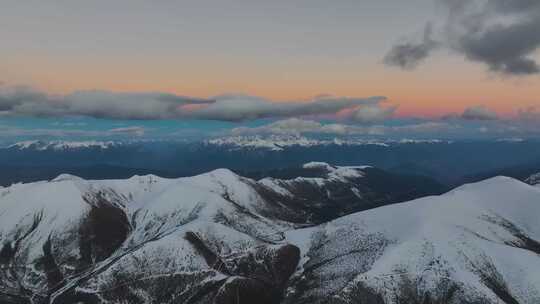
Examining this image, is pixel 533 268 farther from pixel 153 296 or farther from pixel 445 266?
pixel 153 296

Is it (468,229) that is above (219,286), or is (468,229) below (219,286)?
above

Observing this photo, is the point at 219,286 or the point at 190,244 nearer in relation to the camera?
the point at 219,286

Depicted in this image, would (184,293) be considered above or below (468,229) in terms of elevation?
below

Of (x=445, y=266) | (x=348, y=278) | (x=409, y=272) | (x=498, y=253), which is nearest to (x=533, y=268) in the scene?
(x=498, y=253)

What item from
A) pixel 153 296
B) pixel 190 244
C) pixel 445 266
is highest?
pixel 445 266

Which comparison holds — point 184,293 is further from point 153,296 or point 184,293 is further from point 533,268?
point 533,268

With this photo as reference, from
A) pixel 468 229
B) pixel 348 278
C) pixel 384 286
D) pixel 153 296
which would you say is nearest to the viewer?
pixel 384 286

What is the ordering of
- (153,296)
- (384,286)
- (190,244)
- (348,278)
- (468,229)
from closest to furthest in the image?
(384,286), (348,278), (153,296), (468,229), (190,244)

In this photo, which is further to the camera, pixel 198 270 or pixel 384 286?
pixel 198 270

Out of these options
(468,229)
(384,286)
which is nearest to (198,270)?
(384,286)
